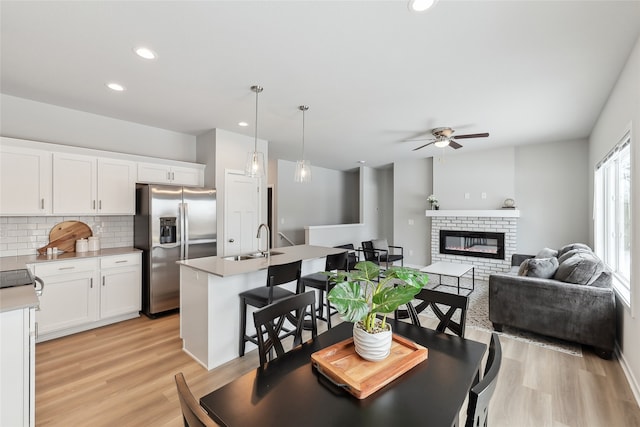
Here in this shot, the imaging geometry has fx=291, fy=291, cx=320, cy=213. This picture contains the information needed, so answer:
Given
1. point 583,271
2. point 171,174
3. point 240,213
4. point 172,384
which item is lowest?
point 172,384

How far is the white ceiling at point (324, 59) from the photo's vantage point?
1.88m

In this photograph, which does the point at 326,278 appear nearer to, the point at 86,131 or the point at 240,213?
the point at 240,213

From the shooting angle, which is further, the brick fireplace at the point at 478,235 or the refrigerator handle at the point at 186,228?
the brick fireplace at the point at 478,235

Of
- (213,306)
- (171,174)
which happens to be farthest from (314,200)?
(213,306)

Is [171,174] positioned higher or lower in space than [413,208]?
higher

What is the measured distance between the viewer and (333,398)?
1.09 metres

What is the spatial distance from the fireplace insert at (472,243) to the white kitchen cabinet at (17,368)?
6.59 m

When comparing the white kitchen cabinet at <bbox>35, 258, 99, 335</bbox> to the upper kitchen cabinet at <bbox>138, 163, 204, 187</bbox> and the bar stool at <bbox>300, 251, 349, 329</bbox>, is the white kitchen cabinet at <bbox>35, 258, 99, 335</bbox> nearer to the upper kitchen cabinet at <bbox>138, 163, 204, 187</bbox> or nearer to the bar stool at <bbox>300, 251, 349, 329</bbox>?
the upper kitchen cabinet at <bbox>138, 163, 204, 187</bbox>

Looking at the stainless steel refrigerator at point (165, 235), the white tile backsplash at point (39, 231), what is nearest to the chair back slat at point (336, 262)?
the stainless steel refrigerator at point (165, 235)

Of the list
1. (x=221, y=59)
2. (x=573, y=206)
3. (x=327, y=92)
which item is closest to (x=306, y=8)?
(x=221, y=59)

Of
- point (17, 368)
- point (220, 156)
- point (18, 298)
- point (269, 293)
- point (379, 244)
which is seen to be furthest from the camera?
point (379, 244)

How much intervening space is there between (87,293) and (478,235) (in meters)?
6.61

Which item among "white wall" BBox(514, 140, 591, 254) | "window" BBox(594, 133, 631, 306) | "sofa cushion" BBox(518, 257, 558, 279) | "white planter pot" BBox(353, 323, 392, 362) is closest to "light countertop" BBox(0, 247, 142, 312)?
"white planter pot" BBox(353, 323, 392, 362)

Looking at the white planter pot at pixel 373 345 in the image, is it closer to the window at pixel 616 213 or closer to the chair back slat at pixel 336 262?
the chair back slat at pixel 336 262
